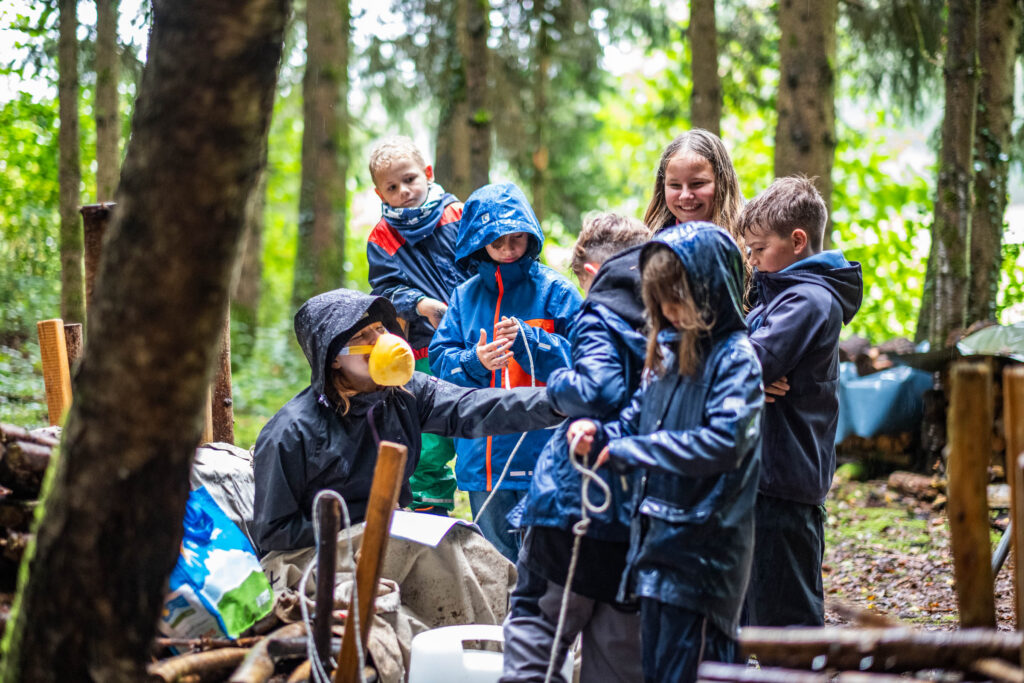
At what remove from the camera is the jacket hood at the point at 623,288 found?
3.09 meters

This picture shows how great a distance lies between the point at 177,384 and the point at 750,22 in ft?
40.0

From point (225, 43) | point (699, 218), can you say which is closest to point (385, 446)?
point (225, 43)

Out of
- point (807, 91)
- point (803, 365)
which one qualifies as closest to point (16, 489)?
point (803, 365)

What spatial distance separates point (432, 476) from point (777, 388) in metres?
1.92

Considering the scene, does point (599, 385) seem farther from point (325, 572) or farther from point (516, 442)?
point (516, 442)

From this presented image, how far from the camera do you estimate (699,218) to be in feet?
12.3

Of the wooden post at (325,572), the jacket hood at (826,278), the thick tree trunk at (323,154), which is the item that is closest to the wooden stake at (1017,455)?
the jacket hood at (826,278)

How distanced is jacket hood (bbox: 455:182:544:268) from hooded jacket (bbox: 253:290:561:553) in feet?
1.64

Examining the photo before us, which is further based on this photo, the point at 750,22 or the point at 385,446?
the point at 750,22

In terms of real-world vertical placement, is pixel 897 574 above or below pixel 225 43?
below

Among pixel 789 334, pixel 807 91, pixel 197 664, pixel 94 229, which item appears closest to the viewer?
pixel 197 664

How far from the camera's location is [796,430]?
336cm

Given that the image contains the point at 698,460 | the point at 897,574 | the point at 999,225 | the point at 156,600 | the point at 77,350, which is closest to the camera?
the point at 156,600

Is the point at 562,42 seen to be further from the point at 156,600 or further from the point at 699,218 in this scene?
the point at 156,600
